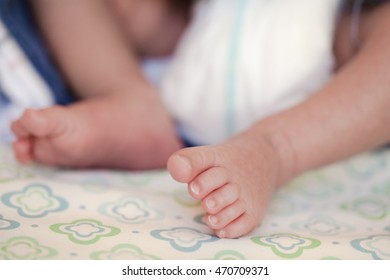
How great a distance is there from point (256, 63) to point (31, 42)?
334 mm

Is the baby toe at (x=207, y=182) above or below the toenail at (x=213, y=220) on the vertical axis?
above

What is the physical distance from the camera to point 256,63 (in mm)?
763

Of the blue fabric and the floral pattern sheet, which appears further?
the blue fabric

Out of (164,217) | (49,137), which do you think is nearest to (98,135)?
(49,137)

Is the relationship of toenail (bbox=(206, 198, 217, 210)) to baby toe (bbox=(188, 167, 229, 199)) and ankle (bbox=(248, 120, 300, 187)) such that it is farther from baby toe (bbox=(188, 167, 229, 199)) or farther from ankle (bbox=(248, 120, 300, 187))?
ankle (bbox=(248, 120, 300, 187))

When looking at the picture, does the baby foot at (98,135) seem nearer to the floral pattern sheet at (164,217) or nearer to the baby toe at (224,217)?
the floral pattern sheet at (164,217)

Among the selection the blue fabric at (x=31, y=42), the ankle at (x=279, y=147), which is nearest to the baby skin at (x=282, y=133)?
the ankle at (x=279, y=147)

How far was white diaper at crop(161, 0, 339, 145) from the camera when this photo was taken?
762 mm

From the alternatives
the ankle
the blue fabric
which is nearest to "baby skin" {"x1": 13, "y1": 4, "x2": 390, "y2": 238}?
the ankle

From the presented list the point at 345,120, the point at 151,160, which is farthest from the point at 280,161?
the point at 151,160

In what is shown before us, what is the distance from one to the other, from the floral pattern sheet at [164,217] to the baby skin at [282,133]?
0.03m

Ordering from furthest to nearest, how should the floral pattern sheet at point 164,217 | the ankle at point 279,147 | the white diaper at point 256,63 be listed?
the white diaper at point 256,63
the ankle at point 279,147
the floral pattern sheet at point 164,217

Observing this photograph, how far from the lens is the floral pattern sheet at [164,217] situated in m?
0.51
